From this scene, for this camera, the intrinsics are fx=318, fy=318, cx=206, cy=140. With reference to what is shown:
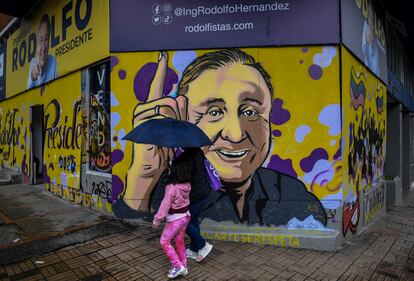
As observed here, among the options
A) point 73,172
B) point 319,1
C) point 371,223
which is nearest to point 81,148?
point 73,172

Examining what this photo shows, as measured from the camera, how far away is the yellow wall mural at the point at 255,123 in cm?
496

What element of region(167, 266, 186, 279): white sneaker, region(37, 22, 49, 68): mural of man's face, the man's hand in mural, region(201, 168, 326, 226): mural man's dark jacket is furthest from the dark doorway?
region(167, 266, 186, 279): white sneaker

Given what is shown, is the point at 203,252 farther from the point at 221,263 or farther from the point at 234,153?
the point at 234,153

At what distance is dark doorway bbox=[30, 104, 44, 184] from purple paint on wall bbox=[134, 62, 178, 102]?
582 cm

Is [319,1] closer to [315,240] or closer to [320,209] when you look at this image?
[320,209]

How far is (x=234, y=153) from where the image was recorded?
204 inches

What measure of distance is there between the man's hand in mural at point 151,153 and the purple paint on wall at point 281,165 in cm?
168

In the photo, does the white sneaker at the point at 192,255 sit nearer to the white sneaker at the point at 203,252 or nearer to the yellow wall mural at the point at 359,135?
the white sneaker at the point at 203,252

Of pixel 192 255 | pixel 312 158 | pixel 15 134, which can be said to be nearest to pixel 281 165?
pixel 312 158

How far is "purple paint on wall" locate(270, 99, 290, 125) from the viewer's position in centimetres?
505

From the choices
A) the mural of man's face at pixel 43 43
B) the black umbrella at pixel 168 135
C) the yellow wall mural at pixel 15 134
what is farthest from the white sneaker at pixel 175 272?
the yellow wall mural at pixel 15 134

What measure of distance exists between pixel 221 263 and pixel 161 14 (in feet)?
13.4

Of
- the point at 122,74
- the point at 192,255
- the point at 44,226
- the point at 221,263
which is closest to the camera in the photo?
the point at 221,263

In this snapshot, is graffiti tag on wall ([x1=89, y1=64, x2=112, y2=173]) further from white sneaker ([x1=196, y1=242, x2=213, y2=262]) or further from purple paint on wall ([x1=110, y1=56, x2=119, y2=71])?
white sneaker ([x1=196, y1=242, x2=213, y2=262])
